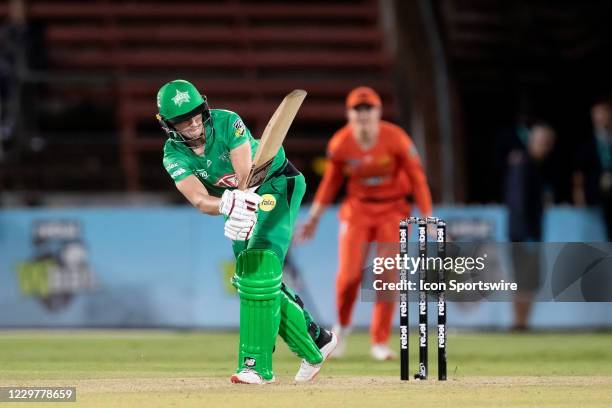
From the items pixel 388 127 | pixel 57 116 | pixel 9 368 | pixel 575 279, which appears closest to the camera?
pixel 575 279

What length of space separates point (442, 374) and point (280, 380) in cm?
90

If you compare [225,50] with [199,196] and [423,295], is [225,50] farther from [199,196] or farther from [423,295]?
[423,295]

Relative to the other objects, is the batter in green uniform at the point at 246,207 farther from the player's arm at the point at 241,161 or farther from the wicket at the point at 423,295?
the wicket at the point at 423,295

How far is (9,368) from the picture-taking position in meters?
9.09

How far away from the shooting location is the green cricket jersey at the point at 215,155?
7.46 metres

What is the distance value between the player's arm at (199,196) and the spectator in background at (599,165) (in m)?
6.82

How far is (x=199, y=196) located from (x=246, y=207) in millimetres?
362

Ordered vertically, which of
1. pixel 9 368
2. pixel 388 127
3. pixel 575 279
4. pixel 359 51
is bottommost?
pixel 9 368

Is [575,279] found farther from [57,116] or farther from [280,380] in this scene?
[57,116]

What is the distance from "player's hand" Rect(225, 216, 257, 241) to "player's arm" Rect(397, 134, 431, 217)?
320 cm

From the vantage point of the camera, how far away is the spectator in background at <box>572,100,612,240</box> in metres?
13.5

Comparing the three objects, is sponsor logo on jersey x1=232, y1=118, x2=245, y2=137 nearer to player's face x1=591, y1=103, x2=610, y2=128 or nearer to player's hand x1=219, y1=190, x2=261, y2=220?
player's hand x1=219, y1=190, x2=261, y2=220

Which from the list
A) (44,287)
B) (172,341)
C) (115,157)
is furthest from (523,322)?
(115,157)

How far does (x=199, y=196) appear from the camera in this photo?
24.1ft
